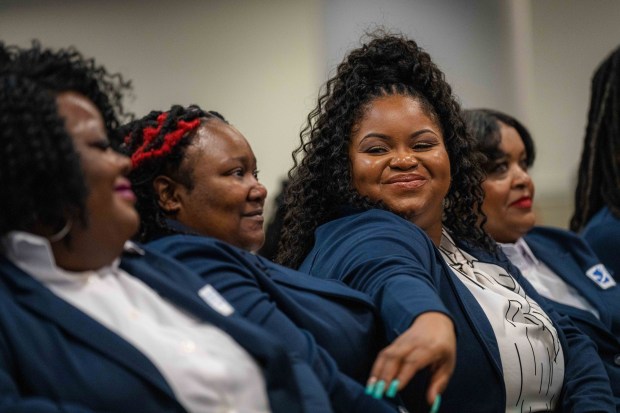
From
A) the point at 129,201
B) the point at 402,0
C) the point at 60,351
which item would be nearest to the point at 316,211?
→ the point at 129,201

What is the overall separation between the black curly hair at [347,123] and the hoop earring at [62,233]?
84cm

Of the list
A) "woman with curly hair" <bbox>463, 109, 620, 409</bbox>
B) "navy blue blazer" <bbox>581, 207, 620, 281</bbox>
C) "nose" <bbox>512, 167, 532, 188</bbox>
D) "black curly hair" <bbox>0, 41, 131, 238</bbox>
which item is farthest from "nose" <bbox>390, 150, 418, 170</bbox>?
"navy blue blazer" <bbox>581, 207, 620, 281</bbox>

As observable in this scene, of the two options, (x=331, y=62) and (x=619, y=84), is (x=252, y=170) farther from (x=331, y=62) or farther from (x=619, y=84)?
(x=331, y=62)

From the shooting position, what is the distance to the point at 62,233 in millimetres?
1329

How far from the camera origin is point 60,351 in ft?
4.15

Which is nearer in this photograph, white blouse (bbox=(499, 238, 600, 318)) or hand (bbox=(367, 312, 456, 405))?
hand (bbox=(367, 312, 456, 405))

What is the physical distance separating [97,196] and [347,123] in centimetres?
86

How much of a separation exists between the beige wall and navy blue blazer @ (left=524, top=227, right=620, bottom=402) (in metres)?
2.48

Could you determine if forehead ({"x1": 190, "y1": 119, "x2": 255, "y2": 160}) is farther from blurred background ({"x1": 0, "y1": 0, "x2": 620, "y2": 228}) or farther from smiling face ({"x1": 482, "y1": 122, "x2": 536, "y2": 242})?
blurred background ({"x1": 0, "y1": 0, "x2": 620, "y2": 228})

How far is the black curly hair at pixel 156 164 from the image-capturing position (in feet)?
5.78

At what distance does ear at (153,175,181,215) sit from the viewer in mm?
1778

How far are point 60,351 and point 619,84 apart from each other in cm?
232

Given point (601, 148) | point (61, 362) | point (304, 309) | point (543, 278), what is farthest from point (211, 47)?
point (61, 362)

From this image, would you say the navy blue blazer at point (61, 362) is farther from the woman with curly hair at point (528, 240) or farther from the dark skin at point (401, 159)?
the woman with curly hair at point (528, 240)
